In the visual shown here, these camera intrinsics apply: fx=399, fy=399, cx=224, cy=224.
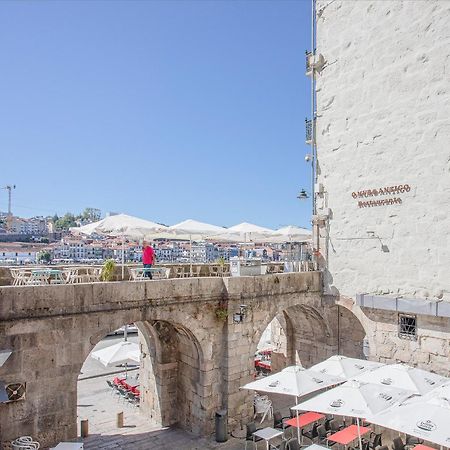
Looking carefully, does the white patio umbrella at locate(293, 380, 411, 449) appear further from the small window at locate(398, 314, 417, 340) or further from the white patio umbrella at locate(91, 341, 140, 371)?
the white patio umbrella at locate(91, 341, 140, 371)

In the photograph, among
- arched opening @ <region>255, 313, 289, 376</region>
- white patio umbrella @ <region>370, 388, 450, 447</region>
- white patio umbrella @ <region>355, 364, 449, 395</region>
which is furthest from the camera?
arched opening @ <region>255, 313, 289, 376</region>

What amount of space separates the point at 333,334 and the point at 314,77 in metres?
9.46

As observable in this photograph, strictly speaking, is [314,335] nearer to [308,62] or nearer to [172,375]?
[172,375]

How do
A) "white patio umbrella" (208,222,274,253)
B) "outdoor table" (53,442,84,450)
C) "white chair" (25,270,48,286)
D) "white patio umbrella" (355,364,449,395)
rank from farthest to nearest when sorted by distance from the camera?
"white patio umbrella" (208,222,274,253)
"white chair" (25,270,48,286)
"white patio umbrella" (355,364,449,395)
"outdoor table" (53,442,84,450)

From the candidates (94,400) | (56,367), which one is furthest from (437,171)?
(94,400)

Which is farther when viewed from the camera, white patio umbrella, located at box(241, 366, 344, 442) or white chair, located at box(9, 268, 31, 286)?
white chair, located at box(9, 268, 31, 286)

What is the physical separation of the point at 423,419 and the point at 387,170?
7678mm

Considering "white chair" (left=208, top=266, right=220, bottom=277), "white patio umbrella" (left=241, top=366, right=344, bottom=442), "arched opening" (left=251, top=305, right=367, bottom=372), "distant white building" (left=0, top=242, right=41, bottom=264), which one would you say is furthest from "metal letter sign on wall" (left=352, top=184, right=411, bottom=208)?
"distant white building" (left=0, top=242, right=41, bottom=264)

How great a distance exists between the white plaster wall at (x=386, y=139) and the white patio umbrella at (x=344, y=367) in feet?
8.75

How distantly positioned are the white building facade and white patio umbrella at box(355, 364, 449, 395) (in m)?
2.05

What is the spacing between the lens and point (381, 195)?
12.5 meters

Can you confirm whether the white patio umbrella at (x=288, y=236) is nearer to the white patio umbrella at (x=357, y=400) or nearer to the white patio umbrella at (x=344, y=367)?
the white patio umbrella at (x=344, y=367)

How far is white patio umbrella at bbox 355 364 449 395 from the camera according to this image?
8.72 m

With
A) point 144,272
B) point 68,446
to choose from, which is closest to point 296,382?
point 144,272
